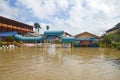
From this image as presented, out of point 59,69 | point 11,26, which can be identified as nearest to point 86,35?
point 11,26

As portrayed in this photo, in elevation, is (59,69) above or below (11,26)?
below

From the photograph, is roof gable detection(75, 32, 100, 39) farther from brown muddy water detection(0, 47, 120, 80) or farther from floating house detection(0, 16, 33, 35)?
brown muddy water detection(0, 47, 120, 80)

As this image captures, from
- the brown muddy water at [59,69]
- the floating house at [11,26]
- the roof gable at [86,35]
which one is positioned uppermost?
the floating house at [11,26]

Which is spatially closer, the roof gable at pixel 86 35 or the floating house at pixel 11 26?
the floating house at pixel 11 26

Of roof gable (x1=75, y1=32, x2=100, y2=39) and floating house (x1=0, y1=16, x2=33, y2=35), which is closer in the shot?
floating house (x1=0, y1=16, x2=33, y2=35)

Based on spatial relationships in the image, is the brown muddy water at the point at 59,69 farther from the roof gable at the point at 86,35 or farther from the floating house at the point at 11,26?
the floating house at the point at 11,26

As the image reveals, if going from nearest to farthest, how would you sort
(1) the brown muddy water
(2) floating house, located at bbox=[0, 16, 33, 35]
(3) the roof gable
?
(1) the brown muddy water < (2) floating house, located at bbox=[0, 16, 33, 35] < (3) the roof gable

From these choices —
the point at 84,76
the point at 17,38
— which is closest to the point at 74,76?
the point at 84,76

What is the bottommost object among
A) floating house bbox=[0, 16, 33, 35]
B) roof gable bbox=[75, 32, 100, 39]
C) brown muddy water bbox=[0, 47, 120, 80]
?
brown muddy water bbox=[0, 47, 120, 80]

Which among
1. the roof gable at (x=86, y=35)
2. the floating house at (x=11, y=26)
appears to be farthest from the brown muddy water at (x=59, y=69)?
the floating house at (x=11, y=26)

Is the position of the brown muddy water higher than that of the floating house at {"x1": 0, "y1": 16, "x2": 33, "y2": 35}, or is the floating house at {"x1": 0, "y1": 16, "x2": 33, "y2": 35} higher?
the floating house at {"x1": 0, "y1": 16, "x2": 33, "y2": 35}

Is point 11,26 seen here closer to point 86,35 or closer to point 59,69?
point 86,35

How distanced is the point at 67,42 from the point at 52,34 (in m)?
11.4

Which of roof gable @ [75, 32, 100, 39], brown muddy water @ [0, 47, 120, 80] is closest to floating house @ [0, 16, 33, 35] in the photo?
roof gable @ [75, 32, 100, 39]
